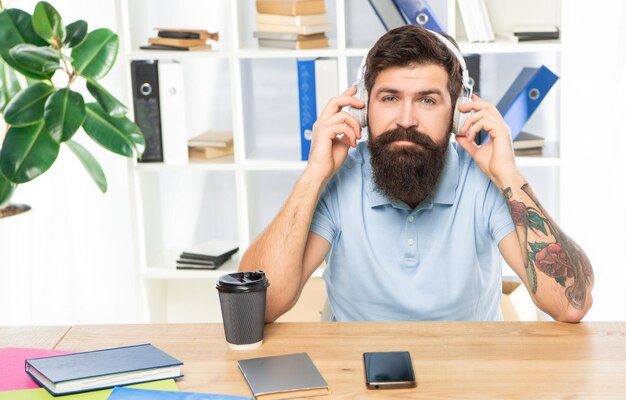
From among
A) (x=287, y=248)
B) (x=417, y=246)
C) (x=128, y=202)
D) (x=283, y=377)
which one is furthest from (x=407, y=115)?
(x=128, y=202)

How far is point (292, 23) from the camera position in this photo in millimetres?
3008

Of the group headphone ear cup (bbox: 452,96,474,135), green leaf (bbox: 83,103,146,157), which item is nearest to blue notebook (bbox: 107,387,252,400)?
headphone ear cup (bbox: 452,96,474,135)

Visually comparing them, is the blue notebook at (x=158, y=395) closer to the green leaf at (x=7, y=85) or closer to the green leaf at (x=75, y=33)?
the green leaf at (x=75, y=33)

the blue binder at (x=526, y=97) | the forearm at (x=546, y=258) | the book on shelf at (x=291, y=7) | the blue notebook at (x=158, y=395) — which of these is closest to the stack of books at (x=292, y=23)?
the book on shelf at (x=291, y=7)

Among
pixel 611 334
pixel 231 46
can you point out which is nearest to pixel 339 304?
pixel 611 334

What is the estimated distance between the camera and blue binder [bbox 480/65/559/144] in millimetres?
2955

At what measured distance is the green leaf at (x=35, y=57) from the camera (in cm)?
240

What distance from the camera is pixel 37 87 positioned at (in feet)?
8.04

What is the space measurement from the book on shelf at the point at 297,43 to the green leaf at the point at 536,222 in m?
1.31

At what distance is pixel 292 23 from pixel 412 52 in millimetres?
1074

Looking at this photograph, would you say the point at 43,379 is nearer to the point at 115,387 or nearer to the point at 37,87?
the point at 115,387

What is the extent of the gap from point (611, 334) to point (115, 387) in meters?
0.90

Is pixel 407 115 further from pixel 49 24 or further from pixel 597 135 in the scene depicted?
pixel 597 135

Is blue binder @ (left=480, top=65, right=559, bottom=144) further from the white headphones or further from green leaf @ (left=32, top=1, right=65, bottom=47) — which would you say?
green leaf @ (left=32, top=1, right=65, bottom=47)
